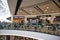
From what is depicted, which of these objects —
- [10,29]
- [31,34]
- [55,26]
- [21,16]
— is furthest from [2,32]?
[21,16]

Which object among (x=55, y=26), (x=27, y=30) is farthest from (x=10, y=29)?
(x=55, y=26)

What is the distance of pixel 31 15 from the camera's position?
22703 millimetres

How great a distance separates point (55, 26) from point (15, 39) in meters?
12.1

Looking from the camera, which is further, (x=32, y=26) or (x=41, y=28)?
(x=32, y=26)

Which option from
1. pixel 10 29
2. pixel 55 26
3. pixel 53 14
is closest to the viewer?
pixel 55 26

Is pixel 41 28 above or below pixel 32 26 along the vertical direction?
above

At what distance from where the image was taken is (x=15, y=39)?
805 inches

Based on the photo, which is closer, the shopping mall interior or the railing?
the railing

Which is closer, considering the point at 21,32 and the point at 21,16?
the point at 21,32

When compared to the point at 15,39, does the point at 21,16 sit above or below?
above

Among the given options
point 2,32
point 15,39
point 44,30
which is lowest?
point 15,39

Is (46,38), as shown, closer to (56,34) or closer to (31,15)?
(56,34)

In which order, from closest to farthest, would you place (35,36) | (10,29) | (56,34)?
1. (56,34)
2. (35,36)
3. (10,29)

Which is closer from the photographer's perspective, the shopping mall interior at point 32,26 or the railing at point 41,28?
the railing at point 41,28
